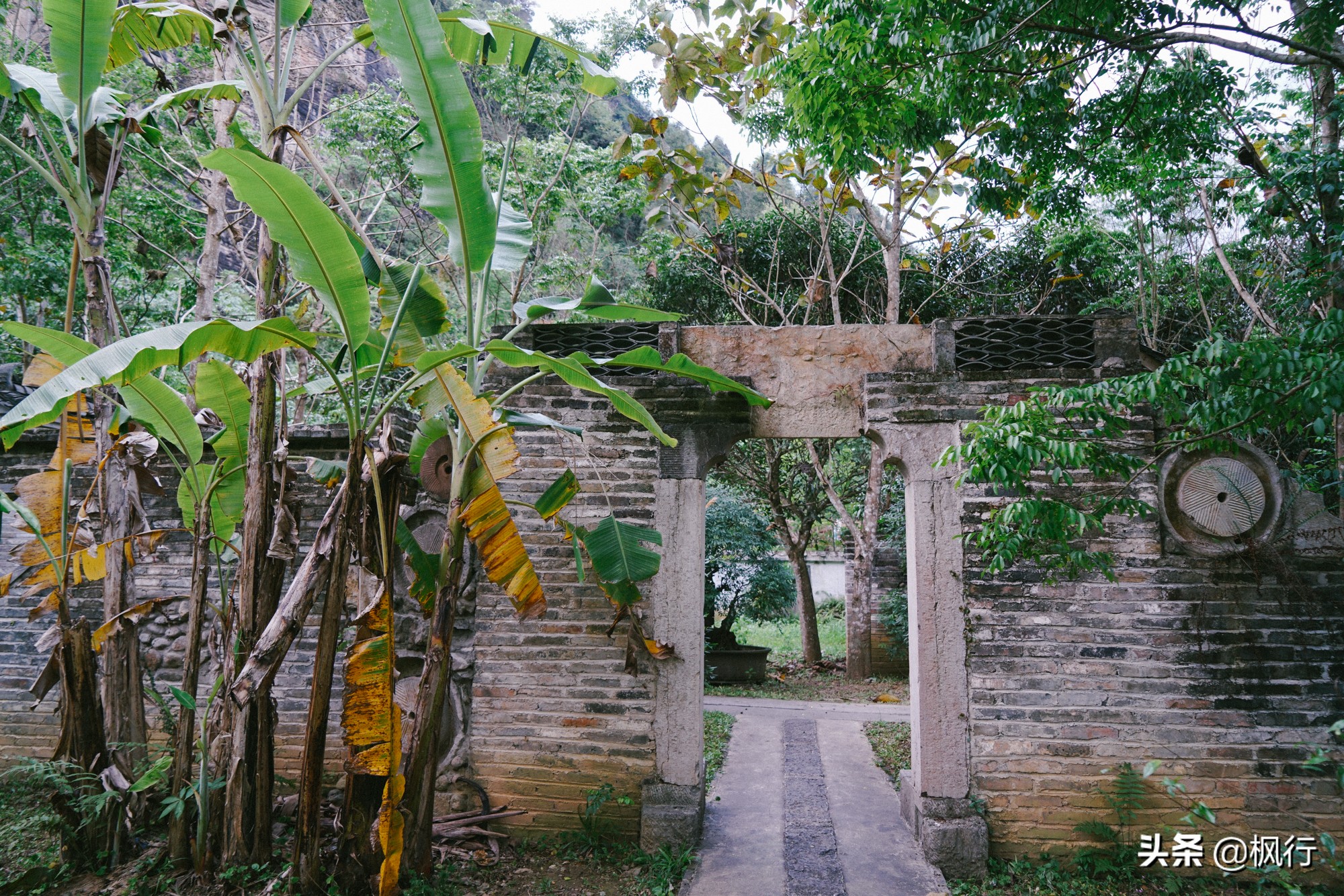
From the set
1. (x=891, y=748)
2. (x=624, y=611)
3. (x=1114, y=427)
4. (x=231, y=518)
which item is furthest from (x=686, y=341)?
(x=891, y=748)

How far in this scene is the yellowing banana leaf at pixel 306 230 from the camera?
272 centimetres

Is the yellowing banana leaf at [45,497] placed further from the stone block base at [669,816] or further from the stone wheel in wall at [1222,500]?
the stone wheel in wall at [1222,500]

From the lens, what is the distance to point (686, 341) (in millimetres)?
4832

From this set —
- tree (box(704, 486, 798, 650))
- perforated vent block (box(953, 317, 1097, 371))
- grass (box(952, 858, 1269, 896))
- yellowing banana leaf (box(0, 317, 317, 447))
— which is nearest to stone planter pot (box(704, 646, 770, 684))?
tree (box(704, 486, 798, 650))

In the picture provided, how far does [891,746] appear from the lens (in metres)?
6.37

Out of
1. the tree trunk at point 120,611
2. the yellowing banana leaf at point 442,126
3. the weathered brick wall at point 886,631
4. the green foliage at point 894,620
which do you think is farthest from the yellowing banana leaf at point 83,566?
the green foliage at point 894,620

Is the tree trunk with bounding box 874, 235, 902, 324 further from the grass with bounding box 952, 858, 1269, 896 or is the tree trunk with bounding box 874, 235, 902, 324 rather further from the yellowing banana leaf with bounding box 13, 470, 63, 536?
the yellowing banana leaf with bounding box 13, 470, 63, 536

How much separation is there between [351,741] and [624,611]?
5.52ft

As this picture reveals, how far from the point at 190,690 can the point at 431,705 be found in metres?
1.13

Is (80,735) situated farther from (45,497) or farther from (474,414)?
(474,414)

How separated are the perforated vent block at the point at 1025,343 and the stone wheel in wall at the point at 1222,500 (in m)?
0.78

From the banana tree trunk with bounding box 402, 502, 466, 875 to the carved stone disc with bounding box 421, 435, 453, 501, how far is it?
3.72 ft

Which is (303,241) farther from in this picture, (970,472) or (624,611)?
(970,472)

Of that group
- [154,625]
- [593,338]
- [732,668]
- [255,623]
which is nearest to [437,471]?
[593,338]
